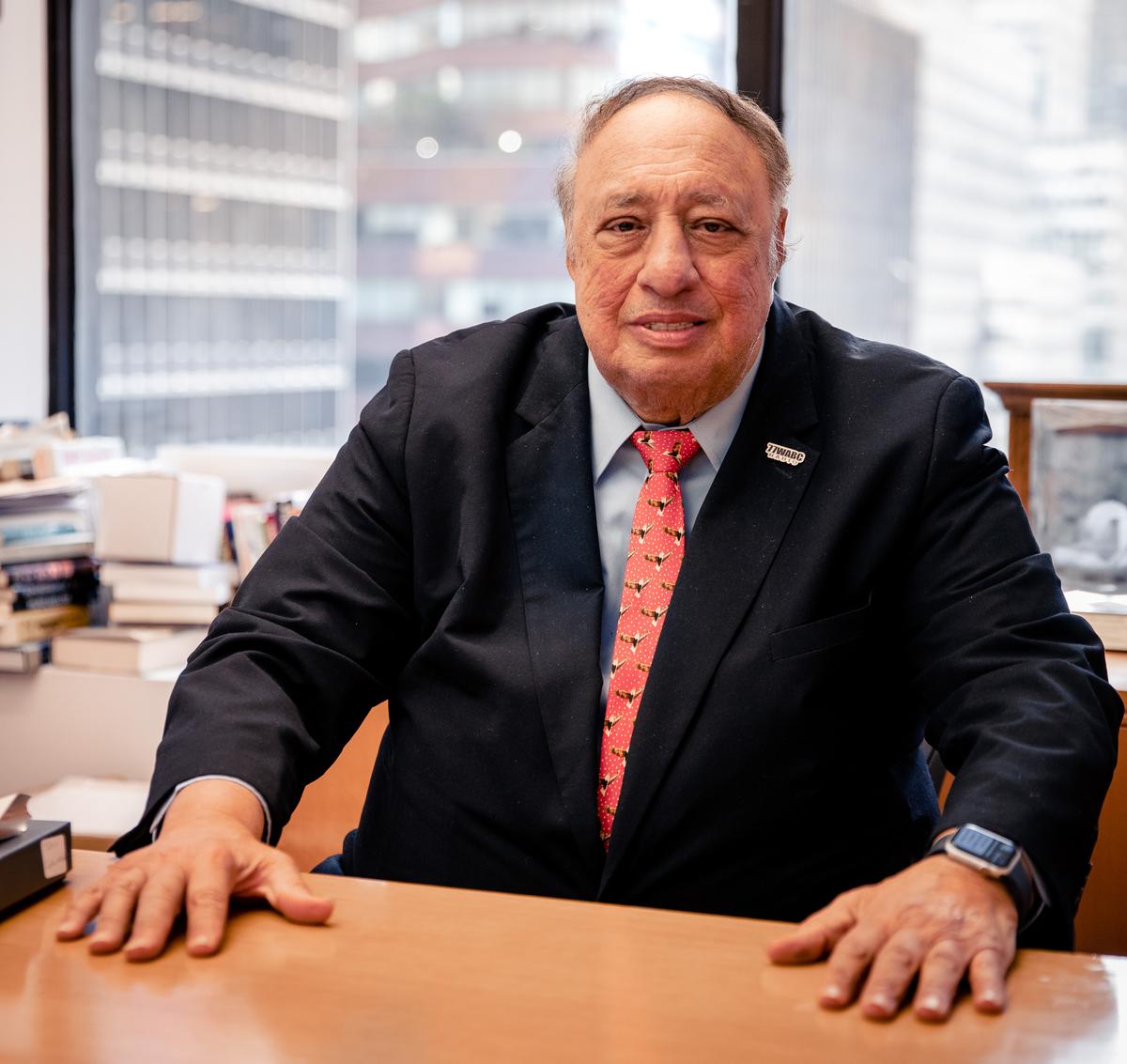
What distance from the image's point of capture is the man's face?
1448 mm

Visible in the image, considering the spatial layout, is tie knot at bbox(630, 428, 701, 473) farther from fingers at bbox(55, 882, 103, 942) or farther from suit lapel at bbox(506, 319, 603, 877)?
fingers at bbox(55, 882, 103, 942)

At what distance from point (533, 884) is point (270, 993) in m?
0.52

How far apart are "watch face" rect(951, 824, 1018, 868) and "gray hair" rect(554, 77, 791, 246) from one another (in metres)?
0.77

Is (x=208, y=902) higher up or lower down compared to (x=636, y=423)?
lower down

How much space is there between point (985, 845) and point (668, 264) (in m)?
0.68

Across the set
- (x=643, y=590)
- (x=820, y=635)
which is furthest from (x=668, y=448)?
(x=820, y=635)

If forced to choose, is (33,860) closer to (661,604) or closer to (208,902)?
(208,902)

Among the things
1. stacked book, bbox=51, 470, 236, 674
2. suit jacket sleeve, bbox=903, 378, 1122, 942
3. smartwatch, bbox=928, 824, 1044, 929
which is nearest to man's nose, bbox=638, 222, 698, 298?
suit jacket sleeve, bbox=903, 378, 1122, 942

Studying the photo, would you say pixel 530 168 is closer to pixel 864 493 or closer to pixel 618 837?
pixel 864 493

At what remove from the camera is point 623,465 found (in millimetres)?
1533

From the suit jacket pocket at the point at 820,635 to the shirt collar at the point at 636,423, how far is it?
0.23 metres

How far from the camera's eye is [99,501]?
2.85m

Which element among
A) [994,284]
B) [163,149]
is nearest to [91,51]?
[163,149]

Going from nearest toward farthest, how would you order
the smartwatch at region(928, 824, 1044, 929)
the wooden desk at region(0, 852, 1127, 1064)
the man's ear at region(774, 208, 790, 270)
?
the wooden desk at region(0, 852, 1127, 1064)
the smartwatch at region(928, 824, 1044, 929)
the man's ear at region(774, 208, 790, 270)
